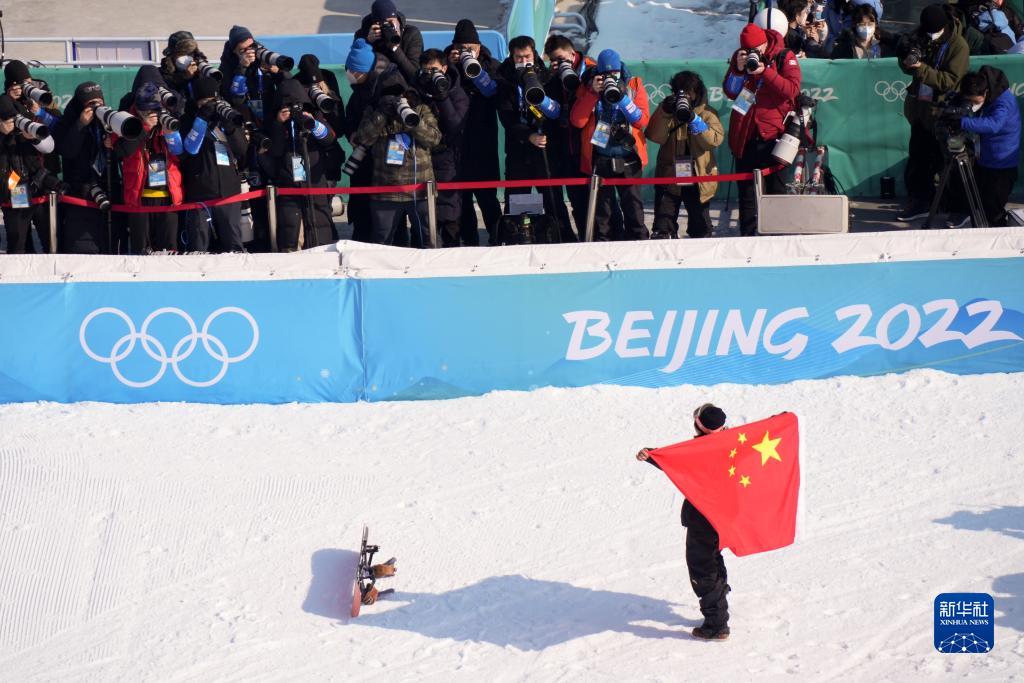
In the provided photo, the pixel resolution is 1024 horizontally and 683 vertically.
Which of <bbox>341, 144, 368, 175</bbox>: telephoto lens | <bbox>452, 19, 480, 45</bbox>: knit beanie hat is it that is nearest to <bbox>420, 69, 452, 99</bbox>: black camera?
<bbox>452, 19, 480, 45</bbox>: knit beanie hat

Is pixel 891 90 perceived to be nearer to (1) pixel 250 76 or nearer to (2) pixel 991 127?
(2) pixel 991 127

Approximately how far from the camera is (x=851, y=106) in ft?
47.1

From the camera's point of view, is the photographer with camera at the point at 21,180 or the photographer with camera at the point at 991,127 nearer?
the photographer with camera at the point at 21,180

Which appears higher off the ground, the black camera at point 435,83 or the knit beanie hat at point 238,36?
the knit beanie hat at point 238,36

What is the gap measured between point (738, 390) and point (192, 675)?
4926mm

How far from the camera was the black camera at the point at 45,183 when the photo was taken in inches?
477

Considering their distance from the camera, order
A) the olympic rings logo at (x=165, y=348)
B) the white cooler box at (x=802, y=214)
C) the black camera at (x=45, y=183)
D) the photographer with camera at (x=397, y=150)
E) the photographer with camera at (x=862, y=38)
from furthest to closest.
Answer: the photographer with camera at (x=862, y=38), the black camera at (x=45, y=183), the photographer with camera at (x=397, y=150), the white cooler box at (x=802, y=214), the olympic rings logo at (x=165, y=348)

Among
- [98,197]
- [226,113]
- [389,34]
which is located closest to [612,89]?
[389,34]

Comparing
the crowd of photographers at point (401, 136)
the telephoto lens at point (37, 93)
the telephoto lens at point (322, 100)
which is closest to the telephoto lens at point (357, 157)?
the crowd of photographers at point (401, 136)

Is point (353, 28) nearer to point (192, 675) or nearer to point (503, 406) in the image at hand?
point (503, 406)

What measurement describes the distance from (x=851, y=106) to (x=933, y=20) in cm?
167

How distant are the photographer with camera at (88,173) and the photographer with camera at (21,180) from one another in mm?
201

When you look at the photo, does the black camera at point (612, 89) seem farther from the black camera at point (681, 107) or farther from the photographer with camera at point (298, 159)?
the photographer with camera at point (298, 159)

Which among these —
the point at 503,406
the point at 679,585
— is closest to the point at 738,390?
the point at 503,406
